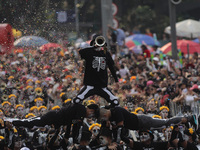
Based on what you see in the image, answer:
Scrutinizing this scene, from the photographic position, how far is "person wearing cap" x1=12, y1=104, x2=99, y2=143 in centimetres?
1121

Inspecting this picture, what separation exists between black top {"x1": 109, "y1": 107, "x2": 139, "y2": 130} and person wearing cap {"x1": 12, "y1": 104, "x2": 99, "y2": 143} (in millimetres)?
361

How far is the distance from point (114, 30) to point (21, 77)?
385cm

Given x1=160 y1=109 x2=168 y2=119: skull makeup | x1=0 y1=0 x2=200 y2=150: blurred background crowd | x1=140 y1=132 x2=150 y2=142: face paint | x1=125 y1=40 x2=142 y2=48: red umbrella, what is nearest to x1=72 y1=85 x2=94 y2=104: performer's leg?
x1=0 y1=0 x2=200 y2=150: blurred background crowd

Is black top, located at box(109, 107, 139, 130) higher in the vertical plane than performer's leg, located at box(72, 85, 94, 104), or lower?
lower

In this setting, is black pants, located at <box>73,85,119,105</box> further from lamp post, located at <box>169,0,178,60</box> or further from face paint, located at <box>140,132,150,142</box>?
lamp post, located at <box>169,0,178,60</box>

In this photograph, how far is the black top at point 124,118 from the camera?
11.2 metres

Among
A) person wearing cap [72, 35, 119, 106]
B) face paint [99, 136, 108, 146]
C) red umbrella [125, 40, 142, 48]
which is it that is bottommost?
face paint [99, 136, 108, 146]

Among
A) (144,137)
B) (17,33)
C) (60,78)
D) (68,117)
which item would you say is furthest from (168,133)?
(17,33)

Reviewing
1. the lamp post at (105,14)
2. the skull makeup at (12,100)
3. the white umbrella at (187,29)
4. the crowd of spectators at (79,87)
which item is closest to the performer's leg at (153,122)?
the crowd of spectators at (79,87)

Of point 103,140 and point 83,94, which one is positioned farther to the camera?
point 83,94

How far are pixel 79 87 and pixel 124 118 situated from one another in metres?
6.09

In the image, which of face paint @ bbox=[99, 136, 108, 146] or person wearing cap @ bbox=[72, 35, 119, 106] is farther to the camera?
person wearing cap @ bbox=[72, 35, 119, 106]

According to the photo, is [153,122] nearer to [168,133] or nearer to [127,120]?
[127,120]

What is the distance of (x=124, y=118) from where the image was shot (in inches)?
453
